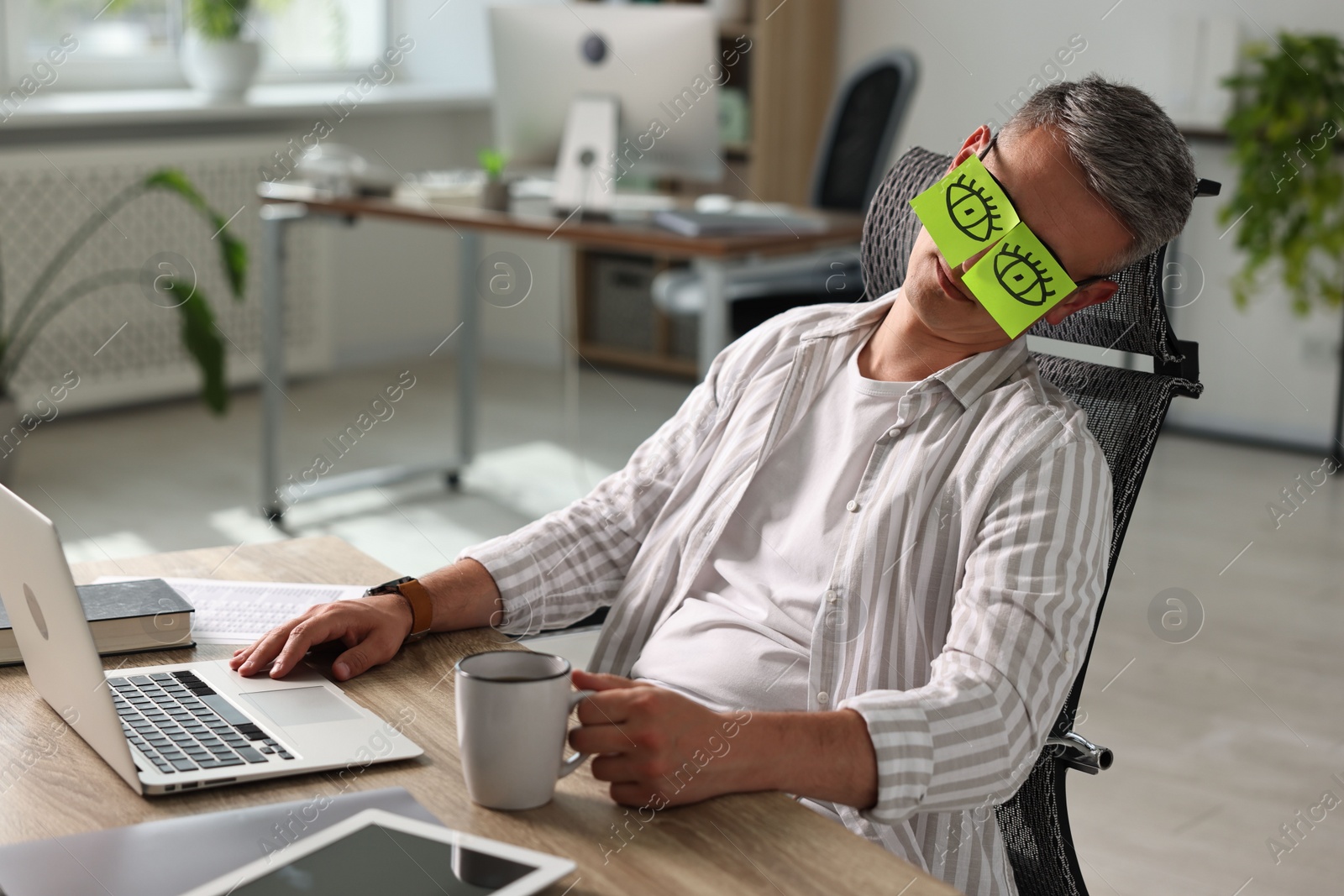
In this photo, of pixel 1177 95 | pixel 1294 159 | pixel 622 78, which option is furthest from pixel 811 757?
pixel 1177 95

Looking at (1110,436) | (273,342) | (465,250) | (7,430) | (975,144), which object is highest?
(975,144)

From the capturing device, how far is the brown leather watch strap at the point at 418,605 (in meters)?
1.14

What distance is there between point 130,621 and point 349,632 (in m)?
0.17

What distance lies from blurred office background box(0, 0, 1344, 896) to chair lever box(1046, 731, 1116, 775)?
132 cm

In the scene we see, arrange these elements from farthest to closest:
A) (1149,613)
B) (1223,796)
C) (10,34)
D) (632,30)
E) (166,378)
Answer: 1. (166,378)
2. (10,34)
3. (632,30)
4. (1149,613)
5. (1223,796)

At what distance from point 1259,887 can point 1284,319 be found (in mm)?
2671

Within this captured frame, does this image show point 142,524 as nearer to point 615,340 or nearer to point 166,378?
point 166,378

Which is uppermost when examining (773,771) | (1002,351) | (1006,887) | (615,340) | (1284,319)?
(1002,351)

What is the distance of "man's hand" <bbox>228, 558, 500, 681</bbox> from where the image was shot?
3.44 ft

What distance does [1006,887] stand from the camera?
3.75 ft

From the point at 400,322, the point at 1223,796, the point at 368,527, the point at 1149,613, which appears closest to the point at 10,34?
the point at 400,322

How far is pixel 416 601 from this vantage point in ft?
3.76

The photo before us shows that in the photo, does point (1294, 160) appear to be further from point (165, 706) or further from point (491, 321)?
point (165, 706)

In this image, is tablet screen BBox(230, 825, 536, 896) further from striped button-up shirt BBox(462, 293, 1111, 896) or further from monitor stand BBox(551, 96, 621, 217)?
monitor stand BBox(551, 96, 621, 217)
